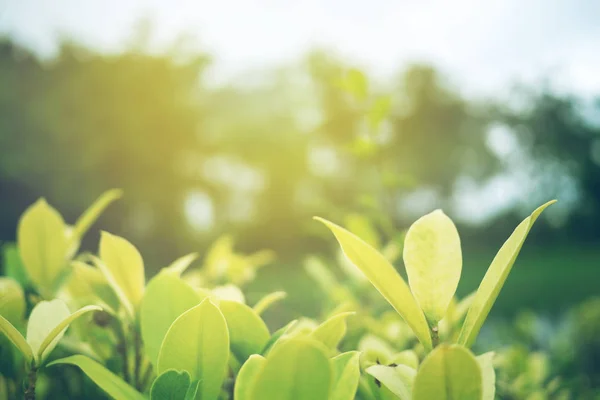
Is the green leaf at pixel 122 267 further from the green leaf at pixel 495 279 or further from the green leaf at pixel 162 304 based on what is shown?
the green leaf at pixel 495 279

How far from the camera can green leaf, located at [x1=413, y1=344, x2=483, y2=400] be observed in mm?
401

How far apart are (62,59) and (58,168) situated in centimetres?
441

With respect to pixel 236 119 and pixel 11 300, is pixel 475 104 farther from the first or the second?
pixel 11 300

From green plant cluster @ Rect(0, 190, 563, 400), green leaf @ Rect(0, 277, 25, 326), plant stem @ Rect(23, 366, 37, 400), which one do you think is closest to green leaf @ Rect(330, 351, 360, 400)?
green plant cluster @ Rect(0, 190, 563, 400)

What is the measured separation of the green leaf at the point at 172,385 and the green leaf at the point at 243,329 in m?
0.10

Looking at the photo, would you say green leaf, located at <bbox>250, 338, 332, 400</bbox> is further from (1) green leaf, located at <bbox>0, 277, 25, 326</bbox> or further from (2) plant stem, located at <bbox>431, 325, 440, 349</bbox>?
(1) green leaf, located at <bbox>0, 277, 25, 326</bbox>

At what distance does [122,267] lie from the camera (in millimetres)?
691

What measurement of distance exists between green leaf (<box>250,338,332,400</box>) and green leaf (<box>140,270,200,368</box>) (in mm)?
220

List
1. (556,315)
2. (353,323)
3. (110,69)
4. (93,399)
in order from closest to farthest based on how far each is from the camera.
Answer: (93,399) → (353,323) → (556,315) → (110,69)

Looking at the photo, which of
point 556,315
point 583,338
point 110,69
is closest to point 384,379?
point 583,338

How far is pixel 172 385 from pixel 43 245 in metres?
0.51

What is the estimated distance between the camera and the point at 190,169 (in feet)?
64.8

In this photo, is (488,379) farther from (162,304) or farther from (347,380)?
(162,304)

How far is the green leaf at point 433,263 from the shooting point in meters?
0.50
